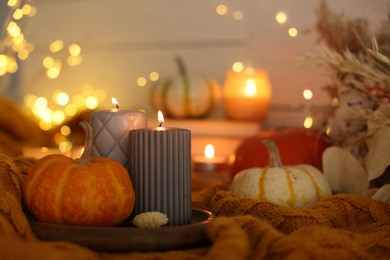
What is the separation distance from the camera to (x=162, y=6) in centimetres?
203

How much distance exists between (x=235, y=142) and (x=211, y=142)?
0.08 m

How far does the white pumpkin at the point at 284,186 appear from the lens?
896mm

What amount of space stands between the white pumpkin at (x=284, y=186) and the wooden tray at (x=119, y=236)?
26cm

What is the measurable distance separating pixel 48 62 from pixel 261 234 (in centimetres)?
177

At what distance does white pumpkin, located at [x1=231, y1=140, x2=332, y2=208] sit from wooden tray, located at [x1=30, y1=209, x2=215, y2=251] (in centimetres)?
26

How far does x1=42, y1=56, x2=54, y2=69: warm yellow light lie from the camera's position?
2.25 m

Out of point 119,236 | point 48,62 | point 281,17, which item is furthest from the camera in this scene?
point 48,62

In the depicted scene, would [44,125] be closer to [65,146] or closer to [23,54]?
[65,146]

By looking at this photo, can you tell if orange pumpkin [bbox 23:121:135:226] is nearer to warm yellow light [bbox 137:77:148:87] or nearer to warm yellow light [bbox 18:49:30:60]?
warm yellow light [bbox 137:77:148:87]

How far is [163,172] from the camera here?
2.39 ft

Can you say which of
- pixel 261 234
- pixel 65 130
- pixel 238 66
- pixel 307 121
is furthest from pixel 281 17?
pixel 261 234

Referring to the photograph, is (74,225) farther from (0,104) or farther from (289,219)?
(0,104)

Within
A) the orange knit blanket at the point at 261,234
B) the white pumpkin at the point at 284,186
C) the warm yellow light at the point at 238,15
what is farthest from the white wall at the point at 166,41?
the orange knit blanket at the point at 261,234

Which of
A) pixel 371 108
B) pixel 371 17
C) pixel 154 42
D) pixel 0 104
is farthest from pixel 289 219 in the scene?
pixel 154 42
